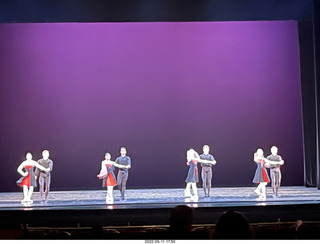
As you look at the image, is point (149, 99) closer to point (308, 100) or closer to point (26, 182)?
point (308, 100)

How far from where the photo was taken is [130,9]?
333 inches

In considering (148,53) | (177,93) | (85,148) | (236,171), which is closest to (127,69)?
(148,53)

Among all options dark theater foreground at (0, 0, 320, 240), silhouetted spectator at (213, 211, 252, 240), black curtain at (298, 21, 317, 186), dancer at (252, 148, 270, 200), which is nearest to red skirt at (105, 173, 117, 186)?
dark theater foreground at (0, 0, 320, 240)

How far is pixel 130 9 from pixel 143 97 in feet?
10.4

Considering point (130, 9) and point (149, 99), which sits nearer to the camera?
point (130, 9)

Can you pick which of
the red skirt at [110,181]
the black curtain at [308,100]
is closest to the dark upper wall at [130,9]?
the black curtain at [308,100]

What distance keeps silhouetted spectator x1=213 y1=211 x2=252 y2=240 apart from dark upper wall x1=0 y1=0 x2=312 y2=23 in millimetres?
6453

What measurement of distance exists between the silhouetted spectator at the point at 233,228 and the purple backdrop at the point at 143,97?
8.59 m

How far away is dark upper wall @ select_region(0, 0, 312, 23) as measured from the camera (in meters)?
8.37

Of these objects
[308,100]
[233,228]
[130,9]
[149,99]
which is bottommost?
[233,228]

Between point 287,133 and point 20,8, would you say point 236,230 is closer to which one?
point 20,8

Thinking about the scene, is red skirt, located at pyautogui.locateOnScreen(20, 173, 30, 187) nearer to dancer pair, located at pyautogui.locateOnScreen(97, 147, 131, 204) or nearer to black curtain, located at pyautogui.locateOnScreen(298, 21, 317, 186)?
dancer pair, located at pyautogui.locateOnScreen(97, 147, 131, 204)

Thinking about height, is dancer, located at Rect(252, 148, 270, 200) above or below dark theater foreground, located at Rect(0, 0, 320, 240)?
below

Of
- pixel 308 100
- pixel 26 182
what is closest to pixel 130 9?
pixel 26 182
